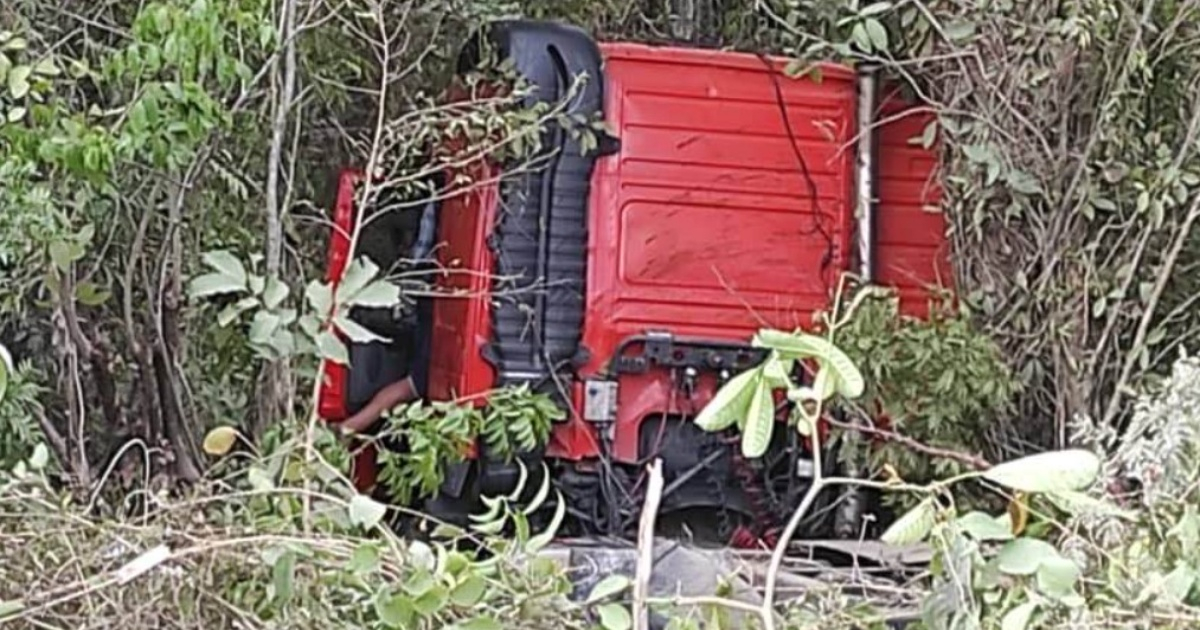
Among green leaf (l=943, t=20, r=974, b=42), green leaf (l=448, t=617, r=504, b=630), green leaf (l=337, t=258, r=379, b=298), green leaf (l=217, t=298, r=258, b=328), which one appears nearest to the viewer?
green leaf (l=448, t=617, r=504, b=630)

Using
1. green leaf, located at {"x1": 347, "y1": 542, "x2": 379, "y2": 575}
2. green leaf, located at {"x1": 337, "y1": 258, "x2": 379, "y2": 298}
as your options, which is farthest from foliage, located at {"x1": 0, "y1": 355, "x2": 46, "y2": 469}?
green leaf, located at {"x1": 347, "y1": 542, "x2": 379, "y2": 575}

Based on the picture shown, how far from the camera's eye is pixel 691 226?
5059 mm

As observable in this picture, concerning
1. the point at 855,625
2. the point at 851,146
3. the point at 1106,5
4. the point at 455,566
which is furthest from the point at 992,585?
the point at 851,146

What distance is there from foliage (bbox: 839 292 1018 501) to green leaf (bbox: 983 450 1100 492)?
8.07ft

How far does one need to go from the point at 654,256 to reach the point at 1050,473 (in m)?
3.00

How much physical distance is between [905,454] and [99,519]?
2610mm

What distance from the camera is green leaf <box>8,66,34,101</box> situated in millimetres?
3676

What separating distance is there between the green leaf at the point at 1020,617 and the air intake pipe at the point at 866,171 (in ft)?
10.2

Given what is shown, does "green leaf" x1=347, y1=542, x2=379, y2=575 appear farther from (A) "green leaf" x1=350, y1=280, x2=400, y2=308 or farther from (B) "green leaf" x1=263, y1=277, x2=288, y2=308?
(B) "green leaf" x1=263, y1=277, x2=288, y2=308

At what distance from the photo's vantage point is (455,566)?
7.86 ft

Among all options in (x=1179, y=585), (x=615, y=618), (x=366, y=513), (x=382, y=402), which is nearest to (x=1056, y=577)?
(x=1179, y=585)

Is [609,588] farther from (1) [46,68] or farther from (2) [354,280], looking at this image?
(1) [46,68]

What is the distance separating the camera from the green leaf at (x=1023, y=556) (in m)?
2.14

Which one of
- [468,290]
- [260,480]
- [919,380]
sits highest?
[260,480]
